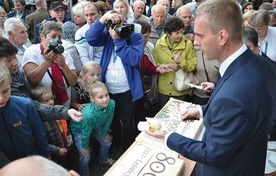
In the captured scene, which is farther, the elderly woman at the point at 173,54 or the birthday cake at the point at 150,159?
the elderly woman at the point at 173,54

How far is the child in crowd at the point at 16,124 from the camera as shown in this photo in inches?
66.2

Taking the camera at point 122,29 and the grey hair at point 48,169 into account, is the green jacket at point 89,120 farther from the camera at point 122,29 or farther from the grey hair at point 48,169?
the grey hair at point 48,169

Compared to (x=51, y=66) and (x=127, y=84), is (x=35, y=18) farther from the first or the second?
(x=127, y=84)

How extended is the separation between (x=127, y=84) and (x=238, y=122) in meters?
1.63

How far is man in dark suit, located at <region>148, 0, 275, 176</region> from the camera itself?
1223 millimetres

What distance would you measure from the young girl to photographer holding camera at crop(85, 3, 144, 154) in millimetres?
93

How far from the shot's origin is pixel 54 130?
7.62ft

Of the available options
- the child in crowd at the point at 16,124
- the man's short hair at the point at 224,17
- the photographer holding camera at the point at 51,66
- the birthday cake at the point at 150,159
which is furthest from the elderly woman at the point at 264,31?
the child in crowd at the point at 16,124

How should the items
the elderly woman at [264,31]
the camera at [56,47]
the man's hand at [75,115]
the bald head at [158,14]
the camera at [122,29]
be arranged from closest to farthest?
the man's hand at [75,115] → the camera at [56,47] → the camera at [122,29] → the elderly woman at [264,31] → the bald head at [158,14]

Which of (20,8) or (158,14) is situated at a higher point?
(158,14)

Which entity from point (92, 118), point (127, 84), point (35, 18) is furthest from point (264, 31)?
point (35, 18)

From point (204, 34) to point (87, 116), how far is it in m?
1.40

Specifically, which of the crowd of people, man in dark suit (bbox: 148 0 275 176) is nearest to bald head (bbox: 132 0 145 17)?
the crowd of people

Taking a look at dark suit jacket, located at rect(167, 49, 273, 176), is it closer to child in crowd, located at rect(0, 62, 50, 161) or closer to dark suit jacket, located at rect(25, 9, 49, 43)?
child in crowd, located at rect(0, 62, 50, 161)
